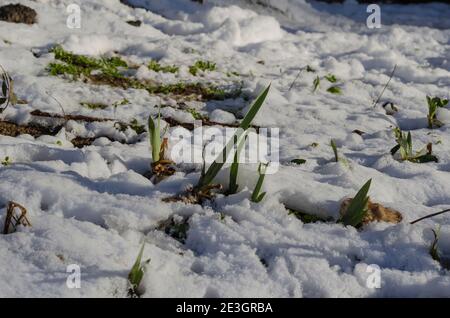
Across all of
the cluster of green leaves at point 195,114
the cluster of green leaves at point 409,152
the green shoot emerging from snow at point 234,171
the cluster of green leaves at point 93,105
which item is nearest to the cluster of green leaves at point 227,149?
the green shoot emerging from snow at point 234,171

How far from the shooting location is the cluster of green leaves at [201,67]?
5428mm

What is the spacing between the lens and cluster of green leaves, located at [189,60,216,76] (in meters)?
5.43

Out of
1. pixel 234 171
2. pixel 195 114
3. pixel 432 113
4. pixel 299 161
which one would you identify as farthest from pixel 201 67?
pixel 234 171

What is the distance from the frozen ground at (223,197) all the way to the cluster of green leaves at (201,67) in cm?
9

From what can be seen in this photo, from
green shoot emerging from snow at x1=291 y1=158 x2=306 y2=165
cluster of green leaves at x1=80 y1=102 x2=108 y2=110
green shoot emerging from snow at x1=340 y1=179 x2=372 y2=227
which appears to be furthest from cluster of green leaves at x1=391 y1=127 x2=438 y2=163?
cluster of green leaves at x1=80 y1=102 x2=108 y2=110

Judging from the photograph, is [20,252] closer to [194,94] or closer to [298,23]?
[194,94]

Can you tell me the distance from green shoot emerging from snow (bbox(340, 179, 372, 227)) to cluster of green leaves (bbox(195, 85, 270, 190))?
639 mm

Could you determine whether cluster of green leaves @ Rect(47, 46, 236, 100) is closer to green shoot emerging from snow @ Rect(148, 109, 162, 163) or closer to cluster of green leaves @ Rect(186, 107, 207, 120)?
cluster of green leaves @ Rect(186, 107, 207, 120)

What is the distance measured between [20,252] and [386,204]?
1.82 meters

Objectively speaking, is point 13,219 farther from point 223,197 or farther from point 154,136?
point 223,197

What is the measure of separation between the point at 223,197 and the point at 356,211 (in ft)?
2.18

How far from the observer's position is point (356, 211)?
2459mm

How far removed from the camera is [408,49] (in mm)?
7262

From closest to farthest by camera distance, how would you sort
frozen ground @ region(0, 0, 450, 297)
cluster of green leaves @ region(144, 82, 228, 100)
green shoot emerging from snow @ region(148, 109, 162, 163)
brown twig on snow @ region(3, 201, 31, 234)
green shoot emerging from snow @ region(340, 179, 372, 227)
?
→ frozen ground @ region(0, 0, 450, 297) < brown twig on snow @ region(3, 201, 31, 234) < green shoot emerging from snow @ region(340, 179, 372, 227) < green shoot emerging from snow @ region(148, 109, 162, 163) < cluster of green leaves @ region(144, 82, 228, 100)
